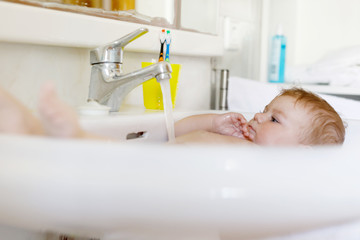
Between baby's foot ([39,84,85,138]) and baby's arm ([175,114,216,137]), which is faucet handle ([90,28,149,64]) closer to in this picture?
baby's arm ([175,114,216,137])

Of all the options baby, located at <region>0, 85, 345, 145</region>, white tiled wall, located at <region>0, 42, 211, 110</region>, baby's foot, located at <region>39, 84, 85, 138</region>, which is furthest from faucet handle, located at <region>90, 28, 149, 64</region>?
baby's foot, located at <region>39, 84, 85, 138</region>

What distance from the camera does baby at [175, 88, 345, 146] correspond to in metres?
1.03

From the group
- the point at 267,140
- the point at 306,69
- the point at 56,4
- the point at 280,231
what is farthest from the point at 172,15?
the point at 280,231

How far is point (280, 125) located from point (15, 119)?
67 centimetres

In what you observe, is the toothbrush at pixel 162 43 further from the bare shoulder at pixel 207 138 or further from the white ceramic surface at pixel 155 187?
the white ceramic surface at pixel 155 187

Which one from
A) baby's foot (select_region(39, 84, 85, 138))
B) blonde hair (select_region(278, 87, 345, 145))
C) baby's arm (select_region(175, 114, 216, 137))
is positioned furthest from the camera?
baby's arm (select_region(175, 114, 216, 137))

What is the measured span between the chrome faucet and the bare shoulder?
14 cm

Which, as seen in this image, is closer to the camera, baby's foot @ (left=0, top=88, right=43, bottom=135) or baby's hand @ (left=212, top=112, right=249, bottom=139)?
baby's foot @ (left=0, top=88, right=43, bottom=135)

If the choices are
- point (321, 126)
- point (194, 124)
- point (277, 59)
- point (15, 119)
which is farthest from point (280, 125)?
point (277, 59)

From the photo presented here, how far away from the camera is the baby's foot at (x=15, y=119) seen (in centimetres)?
59

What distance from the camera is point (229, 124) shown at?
120 centimetres

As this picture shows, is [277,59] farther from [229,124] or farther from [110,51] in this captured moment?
[110,51]

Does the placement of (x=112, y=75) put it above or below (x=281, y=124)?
above

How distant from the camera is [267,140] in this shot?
1106 millimetres
